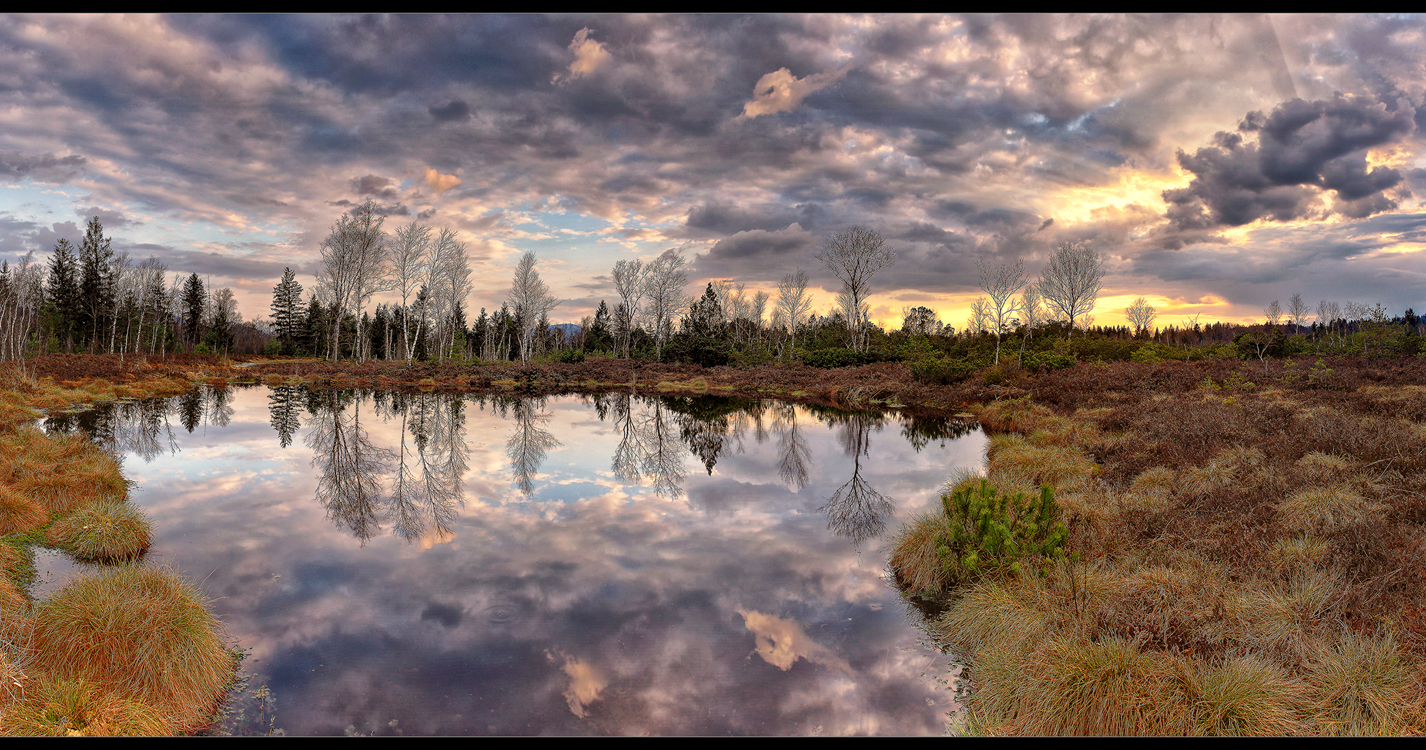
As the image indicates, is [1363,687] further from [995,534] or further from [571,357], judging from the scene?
[571,357]

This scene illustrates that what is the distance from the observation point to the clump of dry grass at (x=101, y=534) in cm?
882

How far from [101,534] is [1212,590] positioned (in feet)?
46.6

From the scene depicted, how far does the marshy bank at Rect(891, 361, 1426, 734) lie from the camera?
4734 mm

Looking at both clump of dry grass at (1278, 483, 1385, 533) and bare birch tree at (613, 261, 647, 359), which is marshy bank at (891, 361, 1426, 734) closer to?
clump of dry grass at (1278, 483, 1385, 533)

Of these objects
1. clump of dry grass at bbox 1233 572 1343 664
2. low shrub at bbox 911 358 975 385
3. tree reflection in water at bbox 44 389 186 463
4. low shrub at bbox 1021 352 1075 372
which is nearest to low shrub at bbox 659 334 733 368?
low shrub at bbox 911 358 975 385

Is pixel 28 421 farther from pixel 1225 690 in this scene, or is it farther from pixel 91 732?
pixel 1225 690

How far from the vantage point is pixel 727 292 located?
8856 cm

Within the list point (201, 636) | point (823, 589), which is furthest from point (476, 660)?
point (823, 589)

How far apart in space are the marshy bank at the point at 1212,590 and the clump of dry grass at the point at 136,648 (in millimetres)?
6819

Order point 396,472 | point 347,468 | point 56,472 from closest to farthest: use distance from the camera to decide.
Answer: point 56,472
point 396,472
point 347,468

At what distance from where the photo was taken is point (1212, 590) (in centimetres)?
648

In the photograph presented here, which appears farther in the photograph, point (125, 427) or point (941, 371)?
point (941, 371)

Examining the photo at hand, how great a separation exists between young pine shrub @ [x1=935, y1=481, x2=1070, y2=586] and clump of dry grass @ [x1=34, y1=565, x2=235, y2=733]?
299 inches

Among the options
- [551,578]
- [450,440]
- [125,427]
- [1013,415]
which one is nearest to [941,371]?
[1013,415]
